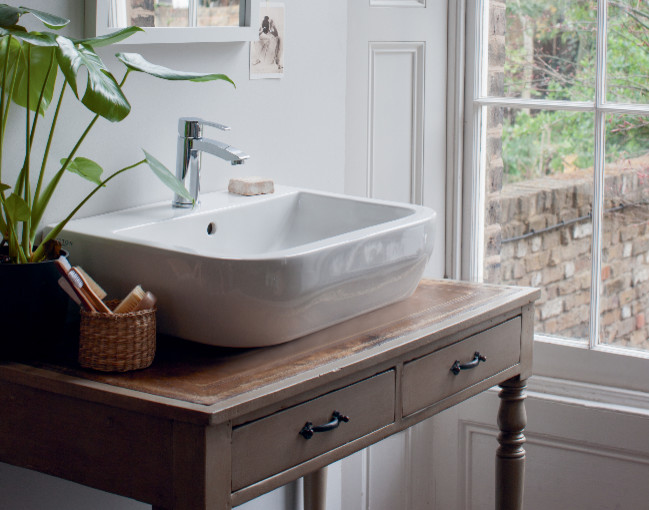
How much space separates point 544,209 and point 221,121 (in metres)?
0.88

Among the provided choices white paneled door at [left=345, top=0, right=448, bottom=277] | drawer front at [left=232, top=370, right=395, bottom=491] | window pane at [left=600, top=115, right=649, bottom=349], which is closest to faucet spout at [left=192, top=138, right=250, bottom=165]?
drawer front at [left=232, top=370, right=395, bottom=491]

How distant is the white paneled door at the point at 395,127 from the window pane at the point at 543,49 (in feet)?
0.45

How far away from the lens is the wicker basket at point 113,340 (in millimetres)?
1296

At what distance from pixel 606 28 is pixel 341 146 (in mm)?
663

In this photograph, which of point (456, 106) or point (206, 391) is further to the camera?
point (456, 106)

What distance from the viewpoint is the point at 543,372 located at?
93.0 inches

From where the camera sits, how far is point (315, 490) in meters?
2.21

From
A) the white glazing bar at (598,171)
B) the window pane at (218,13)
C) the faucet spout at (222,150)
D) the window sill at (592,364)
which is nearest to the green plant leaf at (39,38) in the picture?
the faucet spout at (222,150)

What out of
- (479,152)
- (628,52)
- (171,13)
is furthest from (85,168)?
(628,52)

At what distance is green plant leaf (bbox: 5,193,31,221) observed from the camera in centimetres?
129

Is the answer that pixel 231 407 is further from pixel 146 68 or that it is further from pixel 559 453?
pixel 559 453

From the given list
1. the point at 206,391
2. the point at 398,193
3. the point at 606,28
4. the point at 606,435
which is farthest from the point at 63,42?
the point at 606,435

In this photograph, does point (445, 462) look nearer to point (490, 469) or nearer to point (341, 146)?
point (490, 469)

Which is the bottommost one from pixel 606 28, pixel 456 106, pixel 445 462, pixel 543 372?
pixel 445 462
